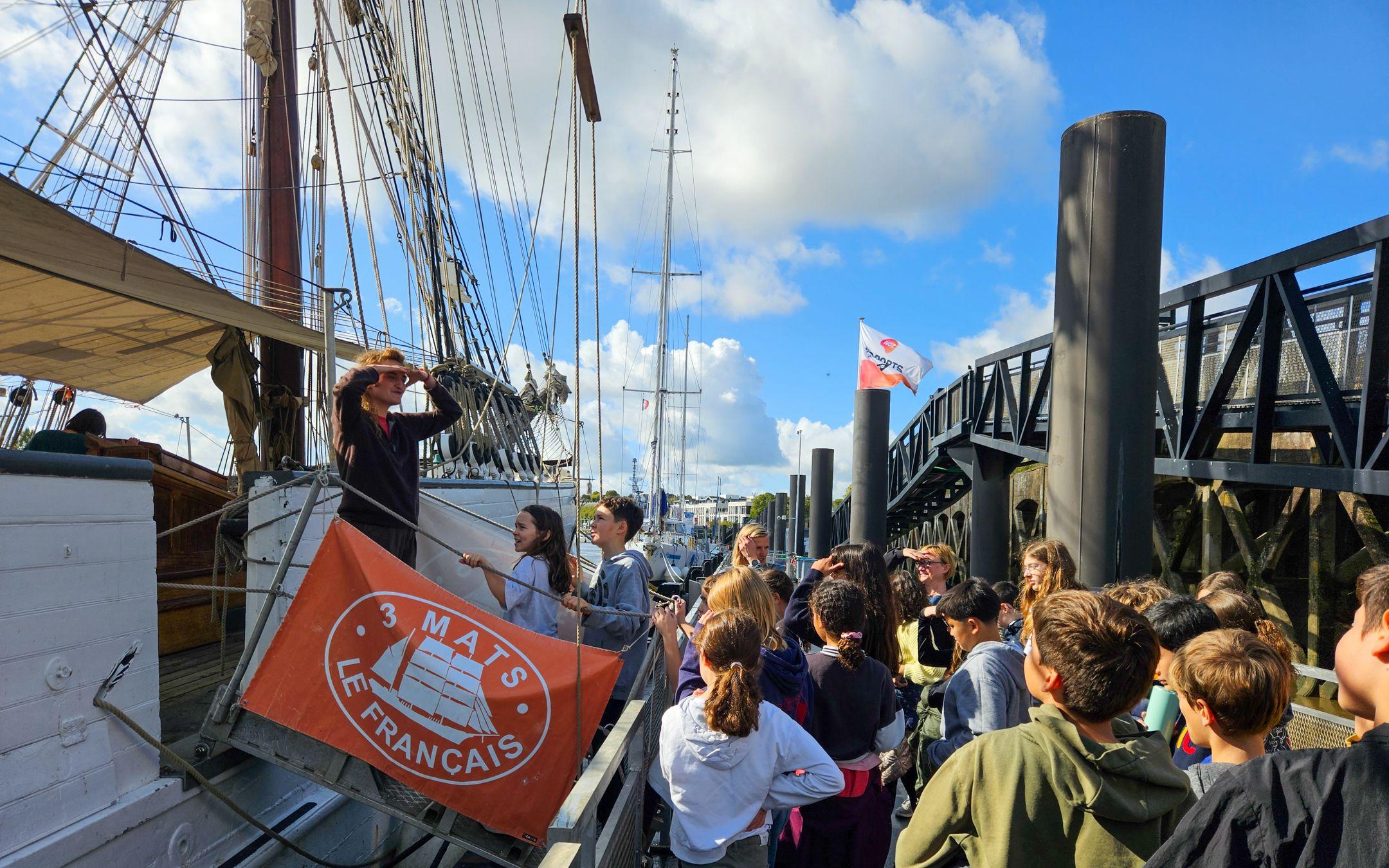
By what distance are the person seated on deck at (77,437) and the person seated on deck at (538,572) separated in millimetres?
2389

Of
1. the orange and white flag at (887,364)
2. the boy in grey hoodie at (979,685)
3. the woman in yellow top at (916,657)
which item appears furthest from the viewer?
the orange and white flag at (887,364)

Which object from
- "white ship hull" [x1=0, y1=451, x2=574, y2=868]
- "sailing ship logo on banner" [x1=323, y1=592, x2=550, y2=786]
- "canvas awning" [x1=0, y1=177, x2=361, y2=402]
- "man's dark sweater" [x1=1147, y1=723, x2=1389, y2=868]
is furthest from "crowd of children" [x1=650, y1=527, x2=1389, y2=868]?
"canvas awning" [x1=0, y1=177, x2=361, y2=402]

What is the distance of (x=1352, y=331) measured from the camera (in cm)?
460

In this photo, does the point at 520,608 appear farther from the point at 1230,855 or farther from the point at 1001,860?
the point at 1230,855

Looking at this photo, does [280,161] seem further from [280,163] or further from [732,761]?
[732,761]

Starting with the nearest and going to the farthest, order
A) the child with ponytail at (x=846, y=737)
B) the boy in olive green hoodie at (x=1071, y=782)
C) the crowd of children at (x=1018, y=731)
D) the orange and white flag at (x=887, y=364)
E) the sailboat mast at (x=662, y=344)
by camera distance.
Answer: the crowd of children at (x=1018, y=731) → the boy in olive green hoodie at (x=1071, y=782) → the child with ponytail at (x=846, y=737) → the orange and white flag at (x=887, y=364) → the sailboat mast at (x=662, y=344)

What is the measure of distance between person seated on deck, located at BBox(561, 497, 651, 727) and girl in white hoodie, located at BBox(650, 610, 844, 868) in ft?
3.71

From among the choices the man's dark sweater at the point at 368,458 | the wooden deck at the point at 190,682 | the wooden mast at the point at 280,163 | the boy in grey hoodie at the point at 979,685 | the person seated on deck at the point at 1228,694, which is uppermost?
the wooden mast at the point at 280,163

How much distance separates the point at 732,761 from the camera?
97.6 inches

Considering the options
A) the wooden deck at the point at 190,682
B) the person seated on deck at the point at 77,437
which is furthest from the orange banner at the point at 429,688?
the person seated on deck at the point at 77,437

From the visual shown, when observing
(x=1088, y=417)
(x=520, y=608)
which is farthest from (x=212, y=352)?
(x=1088, y=417)

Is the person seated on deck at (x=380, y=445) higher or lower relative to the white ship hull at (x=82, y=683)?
higher

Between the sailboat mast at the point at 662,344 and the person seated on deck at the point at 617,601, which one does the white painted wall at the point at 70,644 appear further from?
the sailboat mast at the point at 662,344

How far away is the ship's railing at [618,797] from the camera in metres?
1.94
